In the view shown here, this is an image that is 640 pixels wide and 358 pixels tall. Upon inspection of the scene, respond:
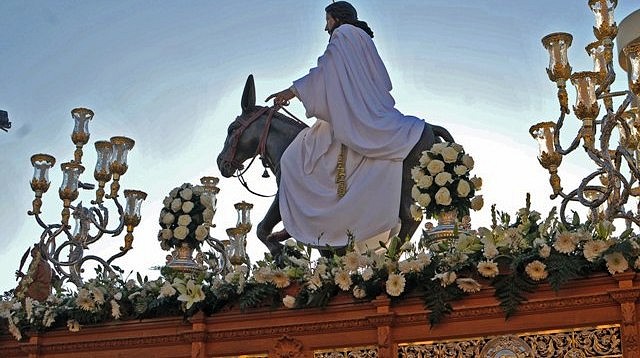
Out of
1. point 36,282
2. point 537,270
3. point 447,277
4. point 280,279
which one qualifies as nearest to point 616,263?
point 537,270

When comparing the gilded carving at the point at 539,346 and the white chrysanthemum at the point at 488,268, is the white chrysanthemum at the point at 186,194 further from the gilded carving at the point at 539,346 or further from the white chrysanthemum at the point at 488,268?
the white chrysanthemum at the point at 488,268

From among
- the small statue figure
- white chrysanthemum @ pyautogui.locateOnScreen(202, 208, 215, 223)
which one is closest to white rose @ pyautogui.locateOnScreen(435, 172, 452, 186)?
white chrysanthemum @ pyautogui.locateOnScreen(202, 208, 215, 223)

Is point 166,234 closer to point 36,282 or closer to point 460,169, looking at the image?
point 36,282

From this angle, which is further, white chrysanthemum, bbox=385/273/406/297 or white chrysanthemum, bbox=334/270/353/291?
white chrysanthemum, bbox=334/270/353/291

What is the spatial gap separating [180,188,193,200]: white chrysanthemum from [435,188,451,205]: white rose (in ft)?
7.68

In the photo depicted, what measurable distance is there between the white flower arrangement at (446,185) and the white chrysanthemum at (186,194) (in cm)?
210

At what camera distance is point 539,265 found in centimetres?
706

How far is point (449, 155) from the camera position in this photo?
8.46 meters

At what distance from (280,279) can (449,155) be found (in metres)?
1.71

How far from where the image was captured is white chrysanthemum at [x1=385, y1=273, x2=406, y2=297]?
7.36 metres

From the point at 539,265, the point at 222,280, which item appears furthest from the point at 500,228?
the point at 222,280

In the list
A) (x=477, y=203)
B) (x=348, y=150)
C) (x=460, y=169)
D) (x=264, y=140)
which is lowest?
(x=477, y=203)

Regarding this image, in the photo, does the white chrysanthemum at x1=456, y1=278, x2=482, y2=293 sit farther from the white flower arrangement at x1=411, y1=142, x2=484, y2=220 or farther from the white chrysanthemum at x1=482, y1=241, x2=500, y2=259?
the white flower arrangement at x1=411, y1=142, x2=484, y2=220

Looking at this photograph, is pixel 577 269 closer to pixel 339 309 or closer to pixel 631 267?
pixel 631 267
